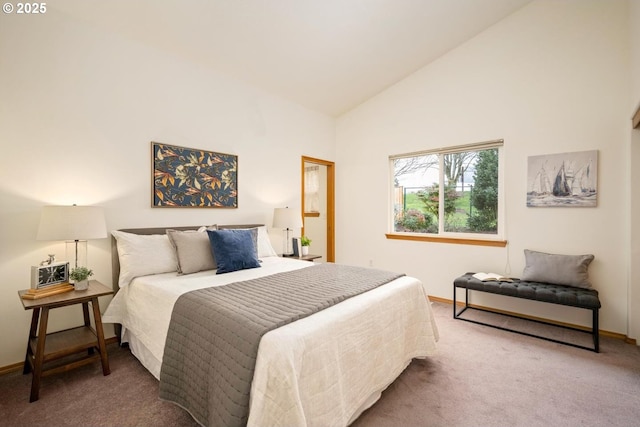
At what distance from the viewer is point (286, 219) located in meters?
3.78

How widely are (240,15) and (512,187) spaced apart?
334cm

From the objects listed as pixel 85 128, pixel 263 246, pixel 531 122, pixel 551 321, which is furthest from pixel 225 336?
pixel 531 122

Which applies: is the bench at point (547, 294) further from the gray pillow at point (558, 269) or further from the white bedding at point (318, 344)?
the white bedding at point (318, 344)

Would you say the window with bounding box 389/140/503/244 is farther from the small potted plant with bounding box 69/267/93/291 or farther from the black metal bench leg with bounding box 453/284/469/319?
the small potted plant with bounding box 69/267/93/291

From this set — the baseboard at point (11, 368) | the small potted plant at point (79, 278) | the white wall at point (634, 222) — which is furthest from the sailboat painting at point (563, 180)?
the baseboard at point (11, 368)

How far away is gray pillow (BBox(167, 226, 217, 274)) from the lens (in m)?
2.57

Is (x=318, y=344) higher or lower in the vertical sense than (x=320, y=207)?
lower

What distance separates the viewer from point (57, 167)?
240cm

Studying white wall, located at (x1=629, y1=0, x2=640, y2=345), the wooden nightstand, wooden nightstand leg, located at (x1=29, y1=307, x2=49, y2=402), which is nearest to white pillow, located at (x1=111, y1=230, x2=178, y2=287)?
the wooden nightstand

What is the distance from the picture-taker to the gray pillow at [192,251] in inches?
101

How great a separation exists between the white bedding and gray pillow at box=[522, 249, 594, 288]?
1.53 metres

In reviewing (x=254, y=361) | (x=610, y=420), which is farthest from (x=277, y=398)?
(x=610, y=420)

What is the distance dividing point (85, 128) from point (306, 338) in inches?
102

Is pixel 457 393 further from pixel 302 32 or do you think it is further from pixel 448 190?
pixel 302 32
